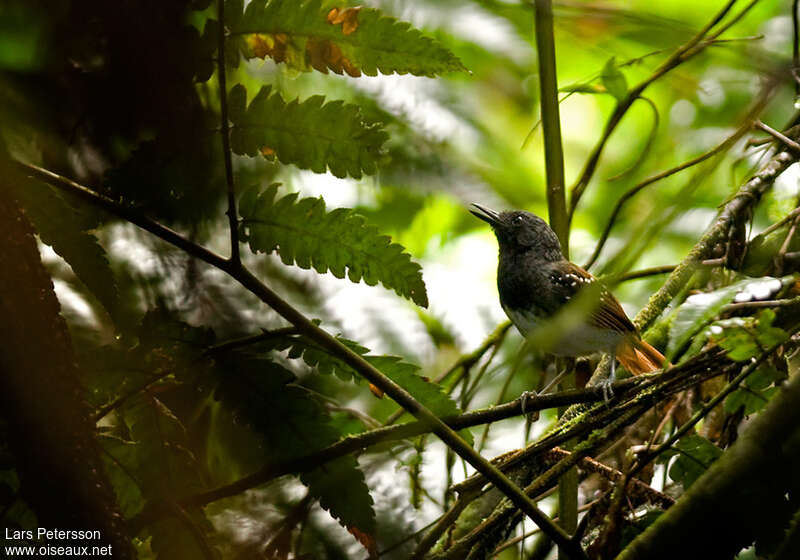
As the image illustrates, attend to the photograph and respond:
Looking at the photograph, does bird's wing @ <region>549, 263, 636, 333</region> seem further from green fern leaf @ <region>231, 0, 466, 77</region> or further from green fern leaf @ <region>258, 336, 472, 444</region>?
green fern leaf @ <region>231, 0, 466, 77</region>

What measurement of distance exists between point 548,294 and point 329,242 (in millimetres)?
1416

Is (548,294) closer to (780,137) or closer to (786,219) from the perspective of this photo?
(786,219)

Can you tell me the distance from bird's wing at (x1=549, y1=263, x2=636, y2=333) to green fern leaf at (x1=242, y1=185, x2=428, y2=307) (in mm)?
959

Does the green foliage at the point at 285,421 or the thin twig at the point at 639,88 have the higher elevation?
the thin twig at the point at 639,88

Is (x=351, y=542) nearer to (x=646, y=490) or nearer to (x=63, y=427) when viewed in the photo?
(x=646, y=490)

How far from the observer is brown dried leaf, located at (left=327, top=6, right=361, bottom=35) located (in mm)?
1772

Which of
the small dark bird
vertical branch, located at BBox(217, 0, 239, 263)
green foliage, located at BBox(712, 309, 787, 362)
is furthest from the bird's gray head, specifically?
green foliage, located at BBox(712, 309, 787, 362)

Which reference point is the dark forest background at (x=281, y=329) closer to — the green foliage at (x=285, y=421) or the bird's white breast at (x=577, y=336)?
the green foliage at (x=285, y=421)

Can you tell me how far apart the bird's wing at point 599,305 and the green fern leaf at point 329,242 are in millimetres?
959

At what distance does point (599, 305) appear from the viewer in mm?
2652

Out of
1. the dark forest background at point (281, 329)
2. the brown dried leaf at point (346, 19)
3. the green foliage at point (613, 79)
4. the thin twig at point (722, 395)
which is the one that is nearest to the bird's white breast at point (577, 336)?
the dark forest background at point (281, 329)

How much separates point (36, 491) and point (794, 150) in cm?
181

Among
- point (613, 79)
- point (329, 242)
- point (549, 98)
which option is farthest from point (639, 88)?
point (329, 242)

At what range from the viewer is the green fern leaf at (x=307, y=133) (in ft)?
5.65
